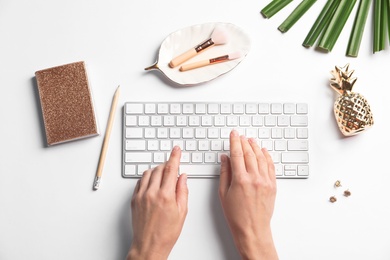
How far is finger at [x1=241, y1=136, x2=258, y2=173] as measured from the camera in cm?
83

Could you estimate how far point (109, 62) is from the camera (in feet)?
2.88

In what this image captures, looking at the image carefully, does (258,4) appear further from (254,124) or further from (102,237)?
(102,237)

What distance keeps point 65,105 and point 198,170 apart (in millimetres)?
321

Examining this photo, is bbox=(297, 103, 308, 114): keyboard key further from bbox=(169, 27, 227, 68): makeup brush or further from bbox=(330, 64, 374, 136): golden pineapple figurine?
bbox=(169, 27, 227, 68): makeup brush

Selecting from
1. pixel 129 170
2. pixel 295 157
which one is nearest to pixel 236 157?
pixel 295 157

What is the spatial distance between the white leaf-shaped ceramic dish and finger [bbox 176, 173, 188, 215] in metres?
0.21

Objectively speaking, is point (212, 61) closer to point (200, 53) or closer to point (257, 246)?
point (200, 53)

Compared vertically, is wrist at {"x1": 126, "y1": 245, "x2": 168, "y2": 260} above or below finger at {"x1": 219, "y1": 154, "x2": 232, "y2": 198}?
below

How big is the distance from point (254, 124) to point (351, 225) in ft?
1.01

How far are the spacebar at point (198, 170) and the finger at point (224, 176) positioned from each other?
19 mm

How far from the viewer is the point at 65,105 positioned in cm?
83

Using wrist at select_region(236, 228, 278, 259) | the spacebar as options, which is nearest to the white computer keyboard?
the spacebar

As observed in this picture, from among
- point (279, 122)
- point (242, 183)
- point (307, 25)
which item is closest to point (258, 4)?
point (307, 25)

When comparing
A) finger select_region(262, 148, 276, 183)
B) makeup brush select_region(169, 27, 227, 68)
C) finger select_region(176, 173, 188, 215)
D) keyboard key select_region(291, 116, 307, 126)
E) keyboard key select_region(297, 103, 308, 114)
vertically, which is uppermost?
makeup brush select_region(169, 27, 227, 68)
